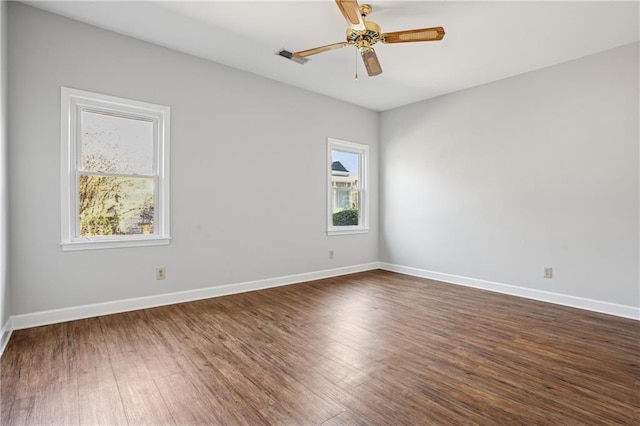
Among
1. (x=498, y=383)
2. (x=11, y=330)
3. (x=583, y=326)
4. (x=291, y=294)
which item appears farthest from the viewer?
(x=291, y=294)

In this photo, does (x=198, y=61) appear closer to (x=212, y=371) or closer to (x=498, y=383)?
(x=212, y=371)

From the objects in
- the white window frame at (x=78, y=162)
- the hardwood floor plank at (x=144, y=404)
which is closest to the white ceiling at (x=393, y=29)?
the white window frame at (x=78, y=162)

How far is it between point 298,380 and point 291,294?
205 centimetres

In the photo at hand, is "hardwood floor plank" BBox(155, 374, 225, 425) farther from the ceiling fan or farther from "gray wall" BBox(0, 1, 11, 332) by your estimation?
the ceiling fan

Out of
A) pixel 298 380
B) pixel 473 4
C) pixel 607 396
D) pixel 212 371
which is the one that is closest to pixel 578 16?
pixel 473 4

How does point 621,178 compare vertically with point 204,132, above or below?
below

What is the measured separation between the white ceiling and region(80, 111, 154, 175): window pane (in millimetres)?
905

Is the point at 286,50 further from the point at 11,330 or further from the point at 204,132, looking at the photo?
the point at 11,330

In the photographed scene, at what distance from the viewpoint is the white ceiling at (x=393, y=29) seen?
9.13ft

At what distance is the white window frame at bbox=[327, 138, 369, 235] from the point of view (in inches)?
202

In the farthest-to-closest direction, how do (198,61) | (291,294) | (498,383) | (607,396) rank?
1. (291,294)
2. (198,61)
3. (498,383)
4. (607,396)

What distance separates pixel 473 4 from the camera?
2723 mm

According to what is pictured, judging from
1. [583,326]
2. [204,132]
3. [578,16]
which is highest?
[578,16]

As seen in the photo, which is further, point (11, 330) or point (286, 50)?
point (286, 50)
